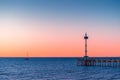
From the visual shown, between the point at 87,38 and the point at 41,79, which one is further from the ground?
the point at 87,38

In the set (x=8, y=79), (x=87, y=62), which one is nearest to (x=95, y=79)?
(x=8, y=79)

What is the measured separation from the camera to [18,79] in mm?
58719

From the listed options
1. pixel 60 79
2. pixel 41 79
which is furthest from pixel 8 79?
pixel 60 79

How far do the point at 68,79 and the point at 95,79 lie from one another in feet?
17.9

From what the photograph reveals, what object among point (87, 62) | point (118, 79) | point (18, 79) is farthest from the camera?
point (87, 62)

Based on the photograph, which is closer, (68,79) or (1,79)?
(68,79)

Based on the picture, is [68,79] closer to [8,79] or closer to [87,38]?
[8,79]

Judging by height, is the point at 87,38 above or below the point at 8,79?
above

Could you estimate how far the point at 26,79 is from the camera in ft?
192

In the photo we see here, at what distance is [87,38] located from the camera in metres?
101

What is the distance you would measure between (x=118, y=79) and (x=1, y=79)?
2498cm

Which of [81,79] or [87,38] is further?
[87,38]

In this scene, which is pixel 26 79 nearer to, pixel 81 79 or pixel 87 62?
pixel 81 79

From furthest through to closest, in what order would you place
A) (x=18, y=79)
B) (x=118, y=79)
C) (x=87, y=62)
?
(x=87, y=62) → (x=18, y=79) → (x=118, y=79)
